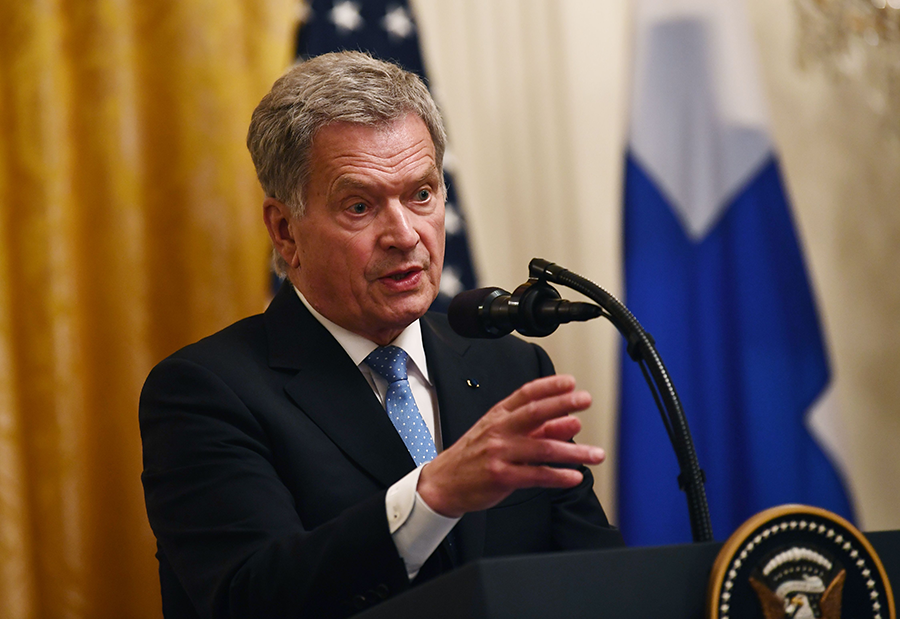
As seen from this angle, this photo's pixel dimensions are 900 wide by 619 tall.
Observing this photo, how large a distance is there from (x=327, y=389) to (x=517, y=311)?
2.09ft

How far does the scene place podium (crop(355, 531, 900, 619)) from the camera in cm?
90

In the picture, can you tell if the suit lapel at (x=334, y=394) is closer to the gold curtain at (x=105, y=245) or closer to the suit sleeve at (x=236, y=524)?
the suit sleeve at (x=236, y=524)

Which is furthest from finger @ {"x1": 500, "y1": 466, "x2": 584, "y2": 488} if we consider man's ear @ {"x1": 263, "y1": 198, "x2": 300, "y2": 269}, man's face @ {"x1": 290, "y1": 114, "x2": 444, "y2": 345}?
man's ear @ {"x1": 263, "y1": 198, "x2": 300, "y2": 269}

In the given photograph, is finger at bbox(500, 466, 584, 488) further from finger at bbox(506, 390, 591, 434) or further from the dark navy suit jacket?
the dark navy suit jacket

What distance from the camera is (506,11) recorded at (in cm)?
345

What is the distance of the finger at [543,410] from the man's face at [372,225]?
82cm

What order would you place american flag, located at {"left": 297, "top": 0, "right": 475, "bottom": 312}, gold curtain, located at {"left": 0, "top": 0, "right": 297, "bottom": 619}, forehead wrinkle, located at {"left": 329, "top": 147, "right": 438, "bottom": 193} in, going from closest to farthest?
forehead wrinkle, located at {"left": 329, "top": 147, "right": 438, "bottom": 193}
gold curtain, located at {"left": 0, "top": 0, "right": 297, "bottom": 619}
american flag, located at {"left": 297, "top": 0, "right": 475, "bottom": 312}

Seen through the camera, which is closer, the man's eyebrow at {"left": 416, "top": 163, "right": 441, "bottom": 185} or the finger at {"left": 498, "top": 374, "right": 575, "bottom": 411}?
the finger at {"left": 498, "top": 374, "right": 575, "bottom": 411}

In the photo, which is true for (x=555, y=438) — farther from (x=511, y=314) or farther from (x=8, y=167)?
(x=8, y=167)

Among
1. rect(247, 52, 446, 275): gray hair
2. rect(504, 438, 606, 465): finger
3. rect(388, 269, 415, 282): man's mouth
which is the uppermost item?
rect(247, 52, 446, 275): gray hair

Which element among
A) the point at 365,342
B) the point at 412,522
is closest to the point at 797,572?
the point at 412,522

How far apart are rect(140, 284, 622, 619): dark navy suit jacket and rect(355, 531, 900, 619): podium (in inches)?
12.4

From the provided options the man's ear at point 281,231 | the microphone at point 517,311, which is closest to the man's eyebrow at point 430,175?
the man's ear at point 281,231

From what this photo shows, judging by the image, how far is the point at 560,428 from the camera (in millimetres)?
1052
